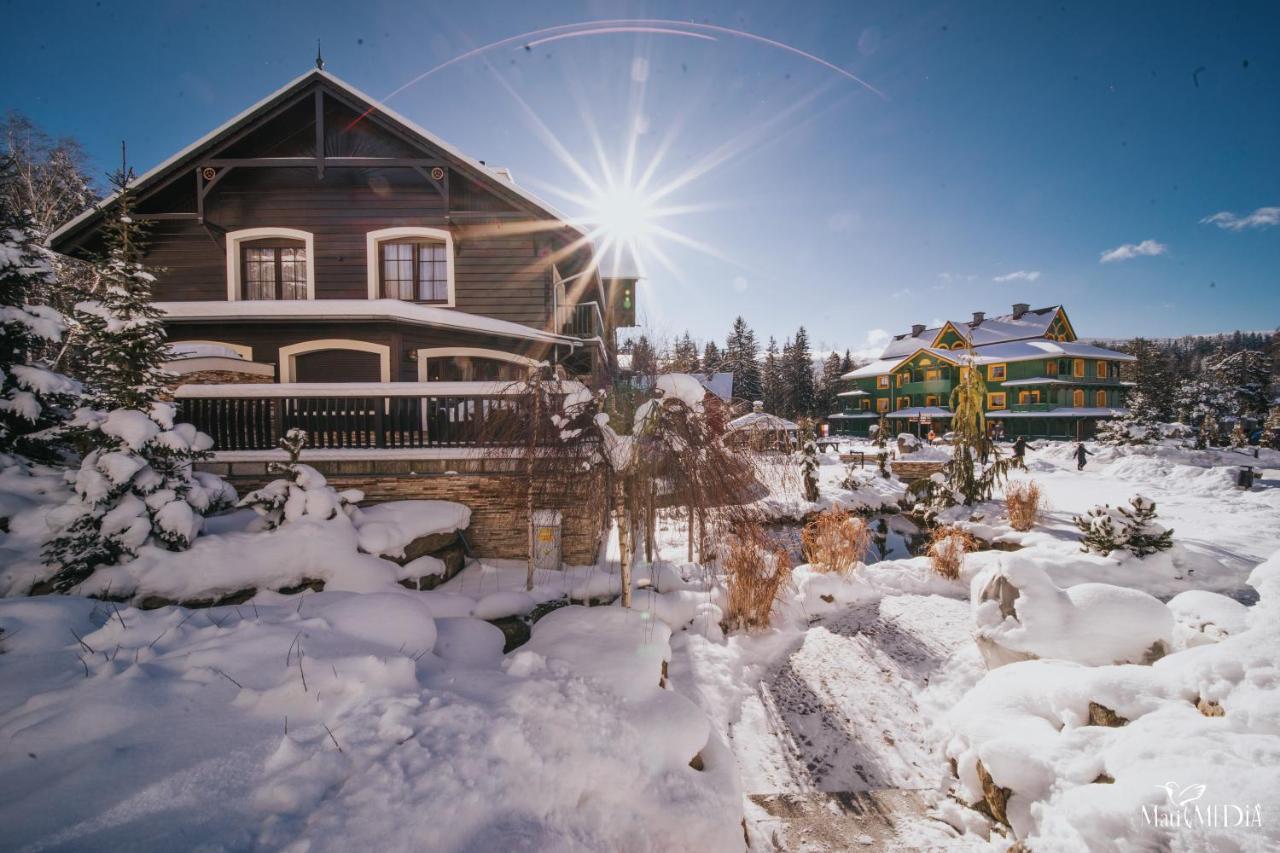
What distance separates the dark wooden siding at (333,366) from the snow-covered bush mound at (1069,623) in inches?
464

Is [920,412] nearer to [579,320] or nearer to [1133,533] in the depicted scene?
[1133,533]

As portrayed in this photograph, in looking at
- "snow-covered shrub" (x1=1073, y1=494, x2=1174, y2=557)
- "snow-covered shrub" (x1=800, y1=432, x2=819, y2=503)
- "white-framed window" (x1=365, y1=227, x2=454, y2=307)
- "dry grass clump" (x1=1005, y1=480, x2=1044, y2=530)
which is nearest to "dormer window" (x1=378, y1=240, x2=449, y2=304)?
"white-framed window" (x1=365, y1=227, x2=454, y2=307)

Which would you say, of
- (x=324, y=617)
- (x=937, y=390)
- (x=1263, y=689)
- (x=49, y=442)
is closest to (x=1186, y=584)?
(x=1263, y=689)

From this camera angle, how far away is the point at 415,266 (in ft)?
34.9

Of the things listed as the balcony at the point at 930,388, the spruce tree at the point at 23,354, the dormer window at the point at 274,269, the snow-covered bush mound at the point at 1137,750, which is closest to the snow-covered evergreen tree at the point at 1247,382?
the balcony at the point at 930,388

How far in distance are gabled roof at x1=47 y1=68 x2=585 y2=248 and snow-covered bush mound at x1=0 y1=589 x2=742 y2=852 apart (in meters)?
9.30

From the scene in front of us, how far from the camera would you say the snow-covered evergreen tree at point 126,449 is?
14.3 ft

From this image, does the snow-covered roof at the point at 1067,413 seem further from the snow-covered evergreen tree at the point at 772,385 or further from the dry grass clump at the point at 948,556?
the dry grass clump at the point at 948,556

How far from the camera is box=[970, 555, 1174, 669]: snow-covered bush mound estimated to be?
4738mm

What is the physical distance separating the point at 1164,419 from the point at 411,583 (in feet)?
160

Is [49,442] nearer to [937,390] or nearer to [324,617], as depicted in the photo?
[324,617]

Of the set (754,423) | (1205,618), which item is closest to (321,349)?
(754,423)
